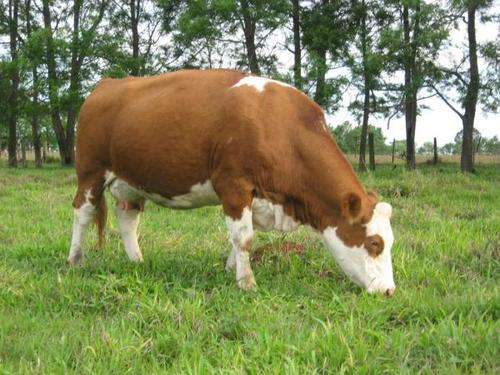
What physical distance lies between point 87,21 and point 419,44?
16.8 meters

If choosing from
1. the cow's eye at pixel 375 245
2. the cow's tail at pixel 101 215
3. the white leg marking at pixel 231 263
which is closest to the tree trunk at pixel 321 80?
the cow's tail at pixel 101 215

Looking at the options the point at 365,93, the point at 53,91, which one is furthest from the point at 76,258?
the point at 53,91

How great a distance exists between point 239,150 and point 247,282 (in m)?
1.16

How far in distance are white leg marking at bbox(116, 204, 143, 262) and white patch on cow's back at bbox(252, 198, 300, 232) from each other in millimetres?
1554

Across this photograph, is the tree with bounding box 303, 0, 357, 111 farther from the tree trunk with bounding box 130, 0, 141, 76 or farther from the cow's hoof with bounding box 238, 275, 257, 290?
the cow's hoof with bounding box 238, 275, 257, 290

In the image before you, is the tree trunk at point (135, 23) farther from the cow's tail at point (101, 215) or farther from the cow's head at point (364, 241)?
the cow's head at point (364, 241)

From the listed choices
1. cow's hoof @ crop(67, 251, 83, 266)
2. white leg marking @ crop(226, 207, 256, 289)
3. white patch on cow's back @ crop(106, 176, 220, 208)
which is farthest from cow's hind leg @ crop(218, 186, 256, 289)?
cow's hoof @ crop(67, 251, 83, 266)

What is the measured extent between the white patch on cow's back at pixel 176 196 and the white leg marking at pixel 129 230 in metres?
0.27

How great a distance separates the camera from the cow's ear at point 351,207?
522 centimetres

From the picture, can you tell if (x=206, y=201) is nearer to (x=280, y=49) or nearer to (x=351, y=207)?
(x=351, y=207)

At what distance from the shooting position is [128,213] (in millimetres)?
6816

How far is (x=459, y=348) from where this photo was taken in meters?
3.49

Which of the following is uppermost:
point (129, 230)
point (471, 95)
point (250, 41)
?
point (250, 41)

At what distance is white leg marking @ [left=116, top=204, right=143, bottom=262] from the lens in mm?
6578
